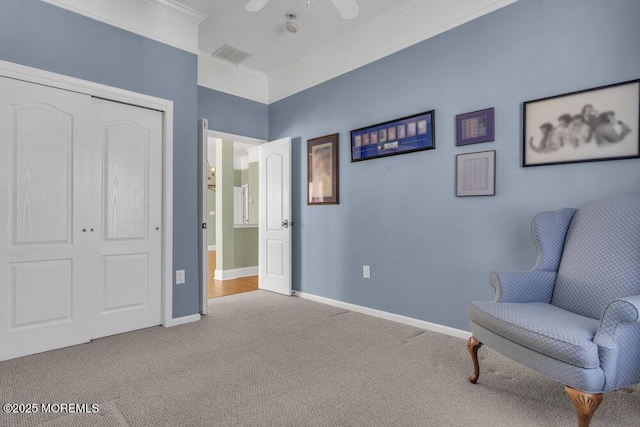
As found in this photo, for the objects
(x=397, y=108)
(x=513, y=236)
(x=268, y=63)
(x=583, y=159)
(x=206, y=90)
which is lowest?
(x=513, y=236)

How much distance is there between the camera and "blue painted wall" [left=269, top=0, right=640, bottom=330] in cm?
227

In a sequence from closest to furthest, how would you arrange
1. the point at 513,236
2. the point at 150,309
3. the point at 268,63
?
1. the point at 513,236
2. the point at 150,309
3. the point at 268,63

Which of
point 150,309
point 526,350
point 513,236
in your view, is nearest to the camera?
point 526,350

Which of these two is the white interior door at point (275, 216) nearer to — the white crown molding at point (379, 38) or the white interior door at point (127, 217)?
the white crown molding at point (379, 38)

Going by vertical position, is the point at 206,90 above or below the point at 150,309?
above

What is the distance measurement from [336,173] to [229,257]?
273cm

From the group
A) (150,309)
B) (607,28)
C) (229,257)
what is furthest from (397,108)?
(229,257)

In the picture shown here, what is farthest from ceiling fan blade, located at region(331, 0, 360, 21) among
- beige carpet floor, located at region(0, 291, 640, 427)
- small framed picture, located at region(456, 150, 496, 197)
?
beige carpet floor, located at region(0, 291, 640, 427)

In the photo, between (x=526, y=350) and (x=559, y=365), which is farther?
(x=526, y=350)

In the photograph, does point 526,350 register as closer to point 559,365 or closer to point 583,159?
point 559,365

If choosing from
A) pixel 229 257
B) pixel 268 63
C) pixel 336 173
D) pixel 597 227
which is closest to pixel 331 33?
pixel 268 63

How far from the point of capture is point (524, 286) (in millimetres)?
2064

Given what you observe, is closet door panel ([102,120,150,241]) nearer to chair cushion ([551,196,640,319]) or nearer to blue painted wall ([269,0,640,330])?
blue painted wall ([269,0,640,330])

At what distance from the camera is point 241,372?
7.25 feet
